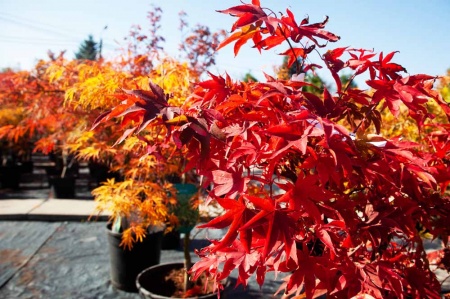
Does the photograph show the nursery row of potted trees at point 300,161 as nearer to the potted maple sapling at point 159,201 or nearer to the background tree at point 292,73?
the background tree at point 292,73

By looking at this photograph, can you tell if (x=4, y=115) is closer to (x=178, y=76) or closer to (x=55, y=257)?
(x=55, y=257)

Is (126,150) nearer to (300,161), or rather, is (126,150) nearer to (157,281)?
A: (157,281)

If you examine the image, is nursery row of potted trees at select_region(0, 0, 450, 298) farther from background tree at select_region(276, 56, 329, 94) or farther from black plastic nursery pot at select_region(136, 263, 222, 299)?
black plastic nursery pot at select_region(136, 263, 222, 299)

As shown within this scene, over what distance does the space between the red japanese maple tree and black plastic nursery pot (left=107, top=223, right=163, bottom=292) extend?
2.33 meters

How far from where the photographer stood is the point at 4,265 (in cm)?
410

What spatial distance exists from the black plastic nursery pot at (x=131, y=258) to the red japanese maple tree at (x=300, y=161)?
2334 mm

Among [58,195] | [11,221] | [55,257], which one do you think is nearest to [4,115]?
[58,195]

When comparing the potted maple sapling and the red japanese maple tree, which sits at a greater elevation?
the red japanese maple tree

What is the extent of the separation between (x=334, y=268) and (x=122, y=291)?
2974 mm

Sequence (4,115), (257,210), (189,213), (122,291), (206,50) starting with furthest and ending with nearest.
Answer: (4,115), (206,50), (122,291), (189,213), (257,210)

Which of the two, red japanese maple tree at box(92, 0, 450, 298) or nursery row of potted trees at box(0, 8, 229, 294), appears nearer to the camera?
red japanese maple tree at box(92, 0, 450, 298)

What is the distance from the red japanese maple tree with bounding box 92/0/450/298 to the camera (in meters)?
0.93

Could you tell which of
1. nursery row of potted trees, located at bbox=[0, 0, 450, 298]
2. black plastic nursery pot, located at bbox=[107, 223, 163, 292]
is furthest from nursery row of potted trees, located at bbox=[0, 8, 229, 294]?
nursery row of potted trees, located at bbox=[0, 0, 450, 298]

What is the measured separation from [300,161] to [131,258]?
2.61 metres
